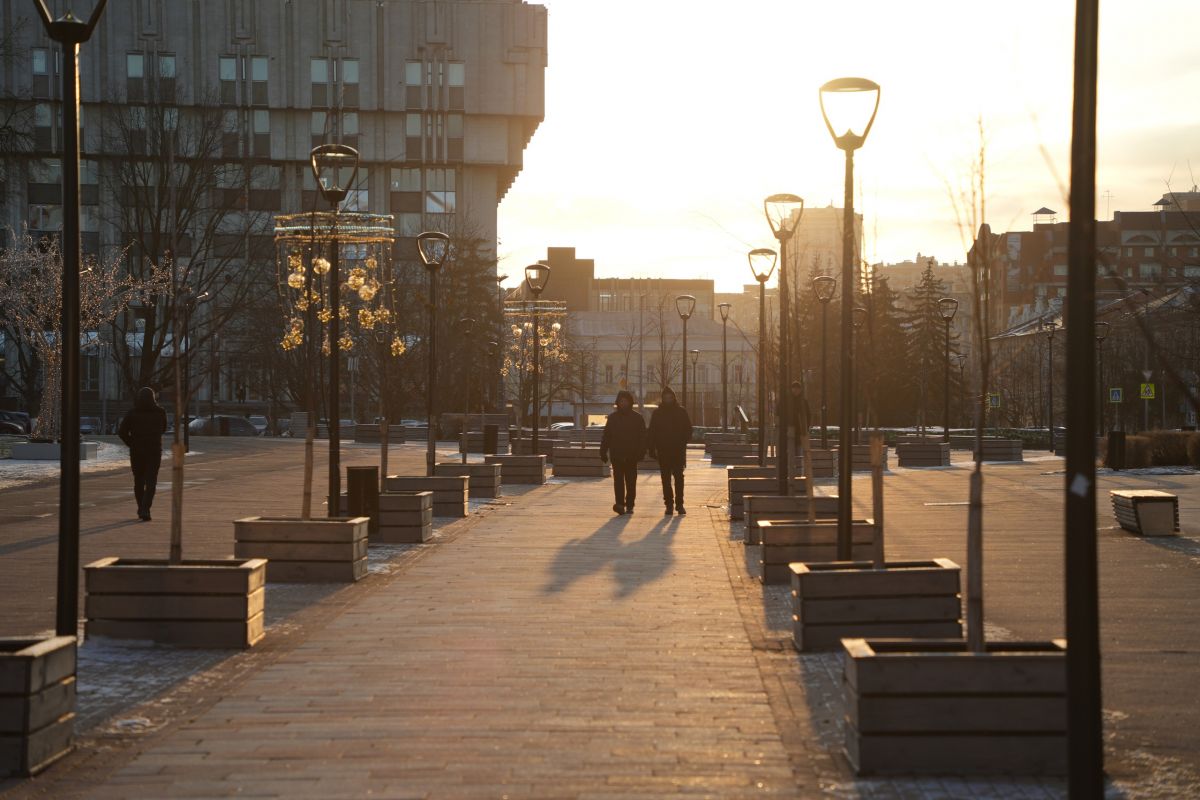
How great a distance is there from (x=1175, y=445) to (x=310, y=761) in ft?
113

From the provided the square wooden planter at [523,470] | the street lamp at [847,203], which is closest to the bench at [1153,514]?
the street lamp at [847,203]

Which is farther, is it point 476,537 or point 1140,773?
point 476,537

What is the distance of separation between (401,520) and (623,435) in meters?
5.36

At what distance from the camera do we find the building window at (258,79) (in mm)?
80750

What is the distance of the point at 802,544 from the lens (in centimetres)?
1220

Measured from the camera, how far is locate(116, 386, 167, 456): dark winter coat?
760 inches

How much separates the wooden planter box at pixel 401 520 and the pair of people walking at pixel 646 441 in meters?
4.75

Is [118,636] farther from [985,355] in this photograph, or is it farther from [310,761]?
[985,355]

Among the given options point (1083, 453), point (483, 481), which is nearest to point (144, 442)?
point (483, 481)

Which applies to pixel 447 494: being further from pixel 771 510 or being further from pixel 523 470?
pixel 523 470

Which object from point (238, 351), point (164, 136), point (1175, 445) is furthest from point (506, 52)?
point (1175, 445)

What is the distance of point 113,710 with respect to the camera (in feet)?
24.1

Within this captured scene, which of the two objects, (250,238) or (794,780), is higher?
(250,238)

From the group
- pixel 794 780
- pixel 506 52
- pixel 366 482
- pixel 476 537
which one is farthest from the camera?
pixel 506 52
